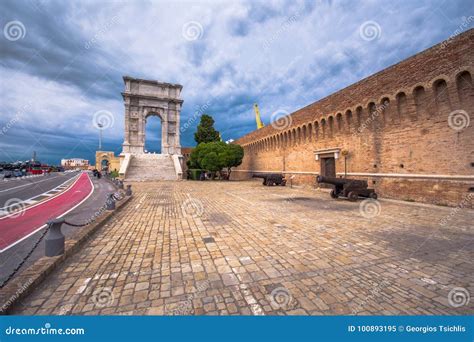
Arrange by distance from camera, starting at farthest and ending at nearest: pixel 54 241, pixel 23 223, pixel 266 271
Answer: pixel 23 223, pixel 54 241, pixel 266 271

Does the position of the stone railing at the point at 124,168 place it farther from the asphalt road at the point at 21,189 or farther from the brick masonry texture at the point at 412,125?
the brick masonry texture at the point at 412,125

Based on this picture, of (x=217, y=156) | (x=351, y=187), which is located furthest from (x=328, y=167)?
(x=217, y=156)

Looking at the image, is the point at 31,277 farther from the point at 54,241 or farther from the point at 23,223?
the point at 23,223

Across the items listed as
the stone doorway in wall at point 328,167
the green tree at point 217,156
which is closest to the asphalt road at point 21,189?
the green tree at point 217,156

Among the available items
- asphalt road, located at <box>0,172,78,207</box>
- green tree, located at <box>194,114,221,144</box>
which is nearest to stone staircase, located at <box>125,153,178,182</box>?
asphalt road, located at <box>0,172,78,207</box>

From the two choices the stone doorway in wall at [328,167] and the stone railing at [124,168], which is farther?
the stone railing at [124,168]

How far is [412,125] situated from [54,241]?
14.2 meters

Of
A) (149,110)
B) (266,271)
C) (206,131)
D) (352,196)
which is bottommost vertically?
(266,271)

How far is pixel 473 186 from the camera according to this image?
312 inches

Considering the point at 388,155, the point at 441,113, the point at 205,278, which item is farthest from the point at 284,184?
the point at 205,278

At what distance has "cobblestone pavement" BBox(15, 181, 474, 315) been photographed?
2.41 m

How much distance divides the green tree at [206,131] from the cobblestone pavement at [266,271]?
35136mm

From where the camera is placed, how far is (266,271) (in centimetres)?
321

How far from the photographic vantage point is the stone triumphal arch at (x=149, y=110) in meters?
33.8
